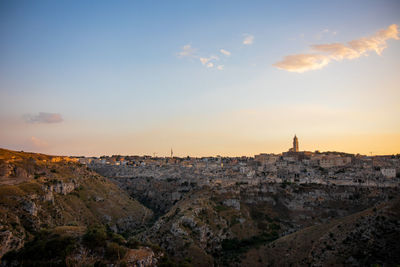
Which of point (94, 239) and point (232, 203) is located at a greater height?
point (94, 239)

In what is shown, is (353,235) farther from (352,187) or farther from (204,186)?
(204,186)

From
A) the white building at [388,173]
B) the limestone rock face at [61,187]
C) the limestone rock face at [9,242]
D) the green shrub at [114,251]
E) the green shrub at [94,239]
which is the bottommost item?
the limestone rock face at [9,242]

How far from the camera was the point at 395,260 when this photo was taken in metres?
46.4

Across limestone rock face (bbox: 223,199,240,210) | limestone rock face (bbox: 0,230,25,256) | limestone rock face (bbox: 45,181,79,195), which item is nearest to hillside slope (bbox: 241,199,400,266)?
limestone rock face (bbox: 223,199,240,210)

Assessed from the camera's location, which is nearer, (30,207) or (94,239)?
(94,239)

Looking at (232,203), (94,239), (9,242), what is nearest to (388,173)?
(232,203)

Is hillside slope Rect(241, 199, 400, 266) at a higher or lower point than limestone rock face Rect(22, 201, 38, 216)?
lower

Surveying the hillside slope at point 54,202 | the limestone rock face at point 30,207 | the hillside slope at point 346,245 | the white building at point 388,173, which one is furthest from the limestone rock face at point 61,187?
the white building at point 388,173

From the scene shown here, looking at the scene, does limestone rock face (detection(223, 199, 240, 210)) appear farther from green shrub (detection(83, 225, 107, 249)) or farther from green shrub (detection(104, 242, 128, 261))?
green shrub (detection(83, 225, 107, 249))

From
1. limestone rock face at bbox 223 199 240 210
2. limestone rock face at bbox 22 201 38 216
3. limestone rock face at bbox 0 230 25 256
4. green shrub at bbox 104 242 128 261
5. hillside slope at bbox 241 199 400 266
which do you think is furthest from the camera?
limestone rock face at bbox 223 199 240 210

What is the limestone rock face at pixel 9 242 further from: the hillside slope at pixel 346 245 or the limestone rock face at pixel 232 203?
the limestone rock face at pixel 232 203

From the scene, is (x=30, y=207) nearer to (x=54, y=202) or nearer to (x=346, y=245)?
(x=54, y=202)

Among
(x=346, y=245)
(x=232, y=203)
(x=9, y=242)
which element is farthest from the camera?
(x=232, y=203)

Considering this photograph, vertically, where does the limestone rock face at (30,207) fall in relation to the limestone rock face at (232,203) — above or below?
above
